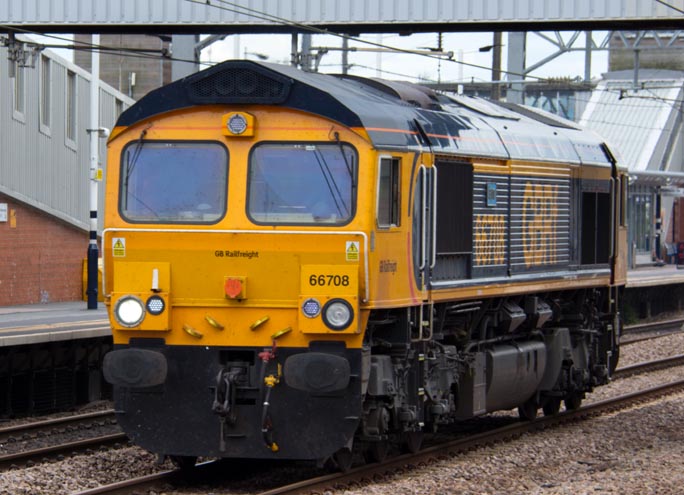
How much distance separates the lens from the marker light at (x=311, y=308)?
11234mm

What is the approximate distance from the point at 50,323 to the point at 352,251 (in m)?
10.9

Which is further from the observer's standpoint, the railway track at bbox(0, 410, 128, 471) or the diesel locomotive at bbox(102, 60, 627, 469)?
the railway track at bbox(0, 410, 128, 471)

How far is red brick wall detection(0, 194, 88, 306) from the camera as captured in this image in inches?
1099

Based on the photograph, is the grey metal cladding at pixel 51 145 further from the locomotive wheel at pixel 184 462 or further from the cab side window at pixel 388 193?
the cab side window at pixel 388 193

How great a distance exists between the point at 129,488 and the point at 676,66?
71868mm

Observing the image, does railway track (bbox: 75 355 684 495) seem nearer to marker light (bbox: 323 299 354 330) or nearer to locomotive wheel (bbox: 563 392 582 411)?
locomotive wheel (bbox: 563 392 582 411)

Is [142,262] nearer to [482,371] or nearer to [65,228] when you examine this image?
[482,371]

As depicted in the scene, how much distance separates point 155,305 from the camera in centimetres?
1152

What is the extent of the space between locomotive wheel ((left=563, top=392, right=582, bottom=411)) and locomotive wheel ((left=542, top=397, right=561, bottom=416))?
245 mm

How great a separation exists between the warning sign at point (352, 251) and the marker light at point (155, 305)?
1.57m

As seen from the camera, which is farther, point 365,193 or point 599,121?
point 599,121

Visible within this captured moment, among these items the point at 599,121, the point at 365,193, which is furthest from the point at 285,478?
the point at 599,121

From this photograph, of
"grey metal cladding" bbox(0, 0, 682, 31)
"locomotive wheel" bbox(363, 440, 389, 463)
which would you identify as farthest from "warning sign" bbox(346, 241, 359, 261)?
"grey metal cladding" bbox(0, 0, 682, 31)

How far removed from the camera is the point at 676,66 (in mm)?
79125
